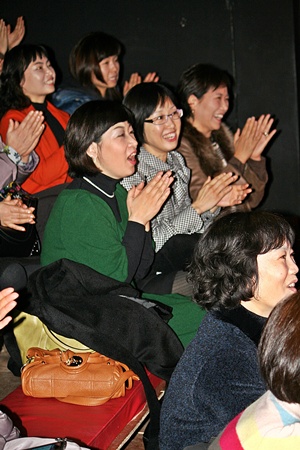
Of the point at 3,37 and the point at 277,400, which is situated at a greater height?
the point at 3,37

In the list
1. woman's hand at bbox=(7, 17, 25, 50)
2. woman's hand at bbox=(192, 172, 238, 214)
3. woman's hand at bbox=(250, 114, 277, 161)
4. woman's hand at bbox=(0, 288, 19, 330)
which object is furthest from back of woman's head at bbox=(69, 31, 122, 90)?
woman's hand at bbox=(0, 288, 19, 330)

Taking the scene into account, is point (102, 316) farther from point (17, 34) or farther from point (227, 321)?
point (17, 34)

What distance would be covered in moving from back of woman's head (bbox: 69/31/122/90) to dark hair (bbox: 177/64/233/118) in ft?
1.69

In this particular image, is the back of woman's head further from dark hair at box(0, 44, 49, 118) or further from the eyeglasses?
the eyeglasses

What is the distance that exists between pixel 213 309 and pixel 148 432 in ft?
2.00

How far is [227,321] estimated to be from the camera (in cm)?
185

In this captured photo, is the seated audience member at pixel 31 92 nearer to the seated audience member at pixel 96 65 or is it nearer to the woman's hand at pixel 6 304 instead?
the seated audience member at pixel 96 65

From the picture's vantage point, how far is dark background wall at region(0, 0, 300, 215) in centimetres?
468

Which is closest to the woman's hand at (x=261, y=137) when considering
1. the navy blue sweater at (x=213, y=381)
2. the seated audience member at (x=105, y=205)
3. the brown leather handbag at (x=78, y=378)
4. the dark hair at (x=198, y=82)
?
the dark hair at (x=198, y=82)

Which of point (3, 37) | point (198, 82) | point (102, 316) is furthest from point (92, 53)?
point (102, 316)

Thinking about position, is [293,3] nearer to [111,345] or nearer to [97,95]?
[97,95]

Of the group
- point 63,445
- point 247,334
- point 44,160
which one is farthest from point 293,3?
point 63,445

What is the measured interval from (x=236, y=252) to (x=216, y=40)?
9.93 ft

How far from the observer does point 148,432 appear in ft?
7.52
